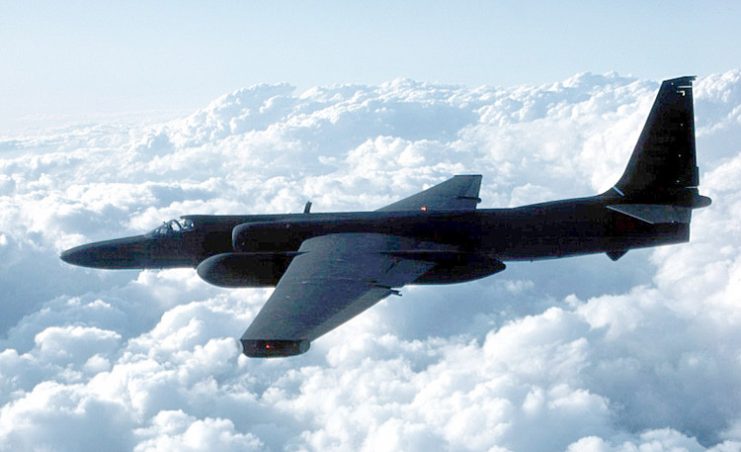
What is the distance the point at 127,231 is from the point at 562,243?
172046 mm

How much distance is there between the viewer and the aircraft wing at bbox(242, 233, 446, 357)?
12180 millimetres

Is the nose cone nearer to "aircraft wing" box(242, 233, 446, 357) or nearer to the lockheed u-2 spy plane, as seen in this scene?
the lockheed u-2 spy plane

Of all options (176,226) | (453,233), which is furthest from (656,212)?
(176,226)

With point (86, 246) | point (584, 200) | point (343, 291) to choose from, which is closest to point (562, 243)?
point (584, 200)

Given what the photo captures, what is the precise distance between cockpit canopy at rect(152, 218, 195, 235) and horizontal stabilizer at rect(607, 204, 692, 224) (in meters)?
17.6

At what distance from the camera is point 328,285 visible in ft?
52.6

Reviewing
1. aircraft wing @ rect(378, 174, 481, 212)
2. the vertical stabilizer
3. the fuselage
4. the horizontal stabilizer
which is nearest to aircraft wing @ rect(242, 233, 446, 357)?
the fuselage

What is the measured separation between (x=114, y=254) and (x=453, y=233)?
15.1m

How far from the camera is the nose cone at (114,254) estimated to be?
23328mm

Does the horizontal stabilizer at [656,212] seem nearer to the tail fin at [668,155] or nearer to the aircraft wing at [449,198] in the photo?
the tail fin at [668,155]

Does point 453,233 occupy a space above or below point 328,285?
above

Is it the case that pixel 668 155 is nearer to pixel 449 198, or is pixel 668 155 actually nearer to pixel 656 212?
pixel 656 212

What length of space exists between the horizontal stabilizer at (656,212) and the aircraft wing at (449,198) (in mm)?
7936

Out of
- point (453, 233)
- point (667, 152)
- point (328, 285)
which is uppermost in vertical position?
point (667, 152)
